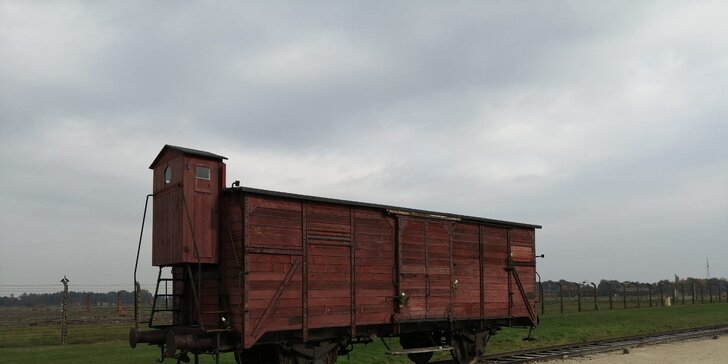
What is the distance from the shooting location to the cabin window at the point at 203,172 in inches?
469

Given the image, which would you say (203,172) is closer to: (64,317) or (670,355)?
(64,317)

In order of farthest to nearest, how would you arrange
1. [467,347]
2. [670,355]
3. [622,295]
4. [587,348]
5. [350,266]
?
[622,295], [587,348], [670,355], [467,347], [350,266]

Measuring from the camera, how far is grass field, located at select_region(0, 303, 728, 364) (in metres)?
16.2

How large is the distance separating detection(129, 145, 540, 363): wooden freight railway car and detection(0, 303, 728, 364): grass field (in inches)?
127

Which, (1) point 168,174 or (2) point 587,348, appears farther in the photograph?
(2) point 587,348

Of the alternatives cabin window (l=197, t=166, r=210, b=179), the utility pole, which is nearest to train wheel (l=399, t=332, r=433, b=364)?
cabin window (l=197, t=166, r=210, b=179)

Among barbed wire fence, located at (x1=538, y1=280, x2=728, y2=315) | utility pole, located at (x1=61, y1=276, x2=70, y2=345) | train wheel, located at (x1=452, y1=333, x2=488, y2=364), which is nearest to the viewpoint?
train wheel, located at (x1=452, y1=333, x2=488, y2=364)

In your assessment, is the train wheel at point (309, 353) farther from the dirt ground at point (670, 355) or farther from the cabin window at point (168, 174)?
the dirt ground at point (670, 355)

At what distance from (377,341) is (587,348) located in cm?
680

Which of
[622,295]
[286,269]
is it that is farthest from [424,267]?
[622,295]

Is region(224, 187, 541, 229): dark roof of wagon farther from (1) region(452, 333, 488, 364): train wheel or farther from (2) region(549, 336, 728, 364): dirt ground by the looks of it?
(2) region(549, 336, 728, 364): dirt ground

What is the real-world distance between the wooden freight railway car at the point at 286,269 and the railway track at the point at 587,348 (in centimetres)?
228

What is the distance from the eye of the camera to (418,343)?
16.4 meters

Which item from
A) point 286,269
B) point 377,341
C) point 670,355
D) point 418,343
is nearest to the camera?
point 286,269
